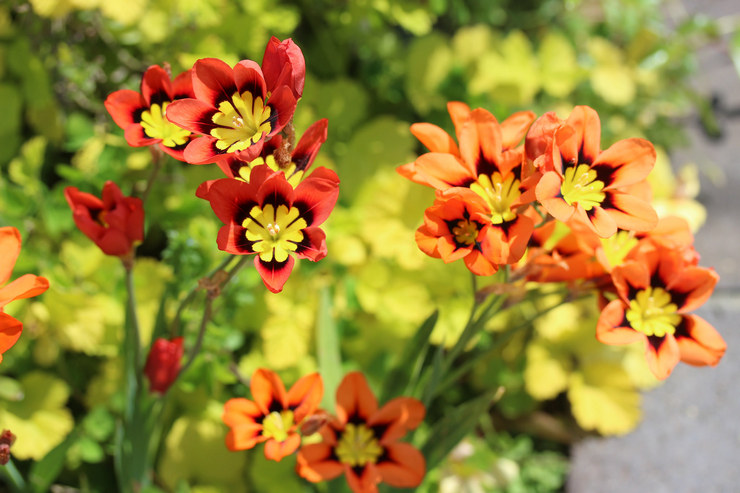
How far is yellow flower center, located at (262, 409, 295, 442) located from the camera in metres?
0.78

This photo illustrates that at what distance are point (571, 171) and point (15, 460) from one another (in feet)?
4.01

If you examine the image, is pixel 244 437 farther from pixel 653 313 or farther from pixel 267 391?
pixel 653 313

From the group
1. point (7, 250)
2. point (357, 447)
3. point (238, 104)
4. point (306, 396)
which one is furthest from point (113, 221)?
point (357, 447)

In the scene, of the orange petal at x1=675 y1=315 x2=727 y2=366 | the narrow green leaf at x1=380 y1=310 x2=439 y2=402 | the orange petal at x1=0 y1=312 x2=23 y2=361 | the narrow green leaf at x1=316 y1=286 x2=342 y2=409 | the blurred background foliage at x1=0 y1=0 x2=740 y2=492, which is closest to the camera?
the orange petal at x1=0 y1=312 x2=23 y2=361

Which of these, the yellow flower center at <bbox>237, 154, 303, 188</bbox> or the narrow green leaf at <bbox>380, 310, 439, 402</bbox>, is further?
the narrow green leaf at <bbox>380, 310, 439, 402</bbox>

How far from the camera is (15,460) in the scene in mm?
1262

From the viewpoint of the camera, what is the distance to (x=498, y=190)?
0.73 meters

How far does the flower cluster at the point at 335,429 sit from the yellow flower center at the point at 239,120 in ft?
1.01

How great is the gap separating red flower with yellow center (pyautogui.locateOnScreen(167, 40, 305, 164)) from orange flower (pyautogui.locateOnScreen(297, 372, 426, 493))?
1.24 ft

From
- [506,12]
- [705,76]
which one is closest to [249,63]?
[506,12]

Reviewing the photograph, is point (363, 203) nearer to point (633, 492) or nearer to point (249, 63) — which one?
point (249, 63)

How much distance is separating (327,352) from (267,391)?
32 centimetres

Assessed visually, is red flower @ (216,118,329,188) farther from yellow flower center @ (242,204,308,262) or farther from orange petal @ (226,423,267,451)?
orange petal @ (226,423,267,451)

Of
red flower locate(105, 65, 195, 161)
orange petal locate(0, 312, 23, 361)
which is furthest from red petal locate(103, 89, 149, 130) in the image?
orange petal locate(0, 312, 23, 361)
